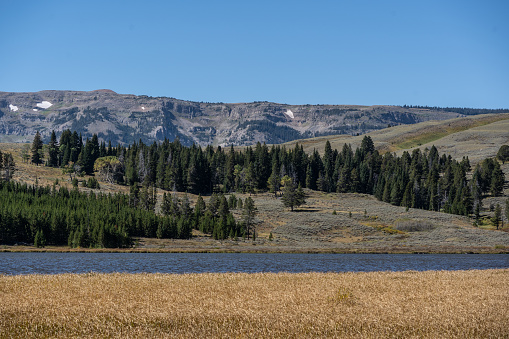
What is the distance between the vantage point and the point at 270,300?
84.8ft

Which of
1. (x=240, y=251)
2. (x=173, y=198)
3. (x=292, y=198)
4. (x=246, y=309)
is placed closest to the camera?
(x=246, y=309)

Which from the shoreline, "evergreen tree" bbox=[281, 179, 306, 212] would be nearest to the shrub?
the shoreline

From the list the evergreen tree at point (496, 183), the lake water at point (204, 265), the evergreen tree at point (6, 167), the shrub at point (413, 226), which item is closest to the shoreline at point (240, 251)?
the lake water at point (204, 265)

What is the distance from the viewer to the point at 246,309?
2330cm

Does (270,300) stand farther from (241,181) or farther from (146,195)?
(241,181)

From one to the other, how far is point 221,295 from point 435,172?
580 feet

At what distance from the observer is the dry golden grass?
20609 millimetres

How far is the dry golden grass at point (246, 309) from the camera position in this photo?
20.6 metres

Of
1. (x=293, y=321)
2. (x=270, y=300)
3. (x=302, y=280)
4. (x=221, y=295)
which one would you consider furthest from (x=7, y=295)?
(x=302, y=280)

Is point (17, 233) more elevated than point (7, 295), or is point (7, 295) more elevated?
point (7, 295)

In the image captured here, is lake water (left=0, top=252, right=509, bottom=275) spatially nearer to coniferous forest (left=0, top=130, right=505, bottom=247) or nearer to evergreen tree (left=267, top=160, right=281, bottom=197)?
coniferous forest (left=0, top=130, right=505, bottom=247)

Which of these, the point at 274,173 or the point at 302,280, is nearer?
the point at 302,280

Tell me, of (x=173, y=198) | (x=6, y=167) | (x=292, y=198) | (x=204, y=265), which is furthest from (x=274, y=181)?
(x=204, y=265)

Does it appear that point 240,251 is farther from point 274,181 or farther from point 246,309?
point 274,181
